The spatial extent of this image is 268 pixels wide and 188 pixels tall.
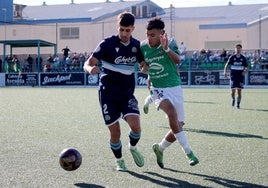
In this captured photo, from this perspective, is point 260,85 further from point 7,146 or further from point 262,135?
point 7,146

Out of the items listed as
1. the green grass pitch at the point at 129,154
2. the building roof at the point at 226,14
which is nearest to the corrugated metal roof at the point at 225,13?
the building roof at the point at 226,14

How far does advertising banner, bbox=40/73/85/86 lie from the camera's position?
120 feet

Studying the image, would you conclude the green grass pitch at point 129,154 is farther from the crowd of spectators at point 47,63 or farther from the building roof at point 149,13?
the building roof at point 149,13

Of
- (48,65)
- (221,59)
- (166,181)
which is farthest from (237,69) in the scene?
(48,65)

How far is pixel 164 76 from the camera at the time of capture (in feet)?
24.4

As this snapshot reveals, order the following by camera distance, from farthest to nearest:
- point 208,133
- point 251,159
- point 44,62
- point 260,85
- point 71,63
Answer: point 44,62, point 71,63, point 260,85, point 208,133, point 251,159

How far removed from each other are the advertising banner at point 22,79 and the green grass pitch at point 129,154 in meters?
22.9

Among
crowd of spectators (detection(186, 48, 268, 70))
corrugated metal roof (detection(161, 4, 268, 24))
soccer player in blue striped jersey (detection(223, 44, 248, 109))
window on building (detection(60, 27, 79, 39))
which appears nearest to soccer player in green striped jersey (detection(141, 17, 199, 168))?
soccer player in blue striped jersey (detection(223, 44, 248, 109))

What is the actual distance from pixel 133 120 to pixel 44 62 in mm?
33450

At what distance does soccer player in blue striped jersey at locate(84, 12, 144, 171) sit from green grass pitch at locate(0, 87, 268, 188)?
53cm

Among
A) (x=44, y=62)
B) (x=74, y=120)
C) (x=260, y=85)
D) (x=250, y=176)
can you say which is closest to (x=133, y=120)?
(x=250, y=176)

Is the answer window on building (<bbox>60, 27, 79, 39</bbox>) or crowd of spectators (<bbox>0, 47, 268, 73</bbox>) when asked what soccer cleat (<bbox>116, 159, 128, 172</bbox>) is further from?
window on building (<bbox>60, 27, 79, 39</bbox>)

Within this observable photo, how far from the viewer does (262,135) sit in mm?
10461

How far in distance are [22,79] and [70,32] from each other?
12227mm
